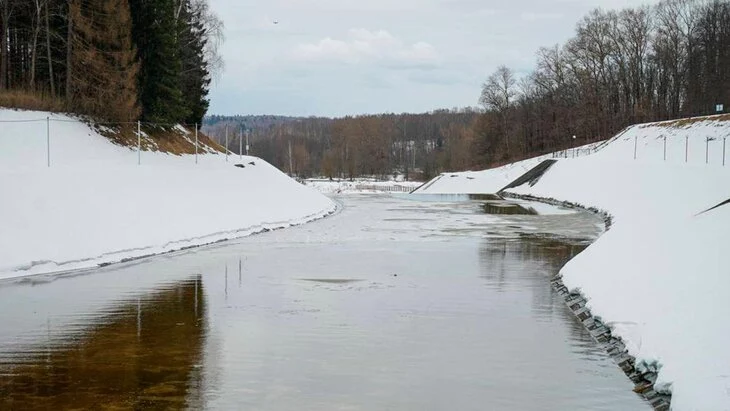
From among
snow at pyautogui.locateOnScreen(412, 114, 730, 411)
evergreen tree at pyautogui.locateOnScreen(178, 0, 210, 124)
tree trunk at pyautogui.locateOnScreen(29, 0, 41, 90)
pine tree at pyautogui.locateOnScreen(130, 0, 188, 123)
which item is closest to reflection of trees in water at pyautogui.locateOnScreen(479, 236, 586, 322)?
snow at pyautogui.locateOnScreen(412, 114, 730, 411)

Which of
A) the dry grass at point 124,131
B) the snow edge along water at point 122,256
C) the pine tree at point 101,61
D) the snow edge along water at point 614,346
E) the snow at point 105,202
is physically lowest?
the snow edge along water at point 614,346

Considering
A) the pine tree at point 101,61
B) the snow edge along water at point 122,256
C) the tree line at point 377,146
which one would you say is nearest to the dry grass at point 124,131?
the pine tree at point 101,61

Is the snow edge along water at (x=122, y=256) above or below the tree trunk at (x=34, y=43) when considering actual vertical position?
below

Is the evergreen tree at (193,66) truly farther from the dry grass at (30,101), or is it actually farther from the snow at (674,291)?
the snow at (674,291)

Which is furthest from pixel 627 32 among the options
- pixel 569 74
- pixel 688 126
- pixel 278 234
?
pixel 278 234

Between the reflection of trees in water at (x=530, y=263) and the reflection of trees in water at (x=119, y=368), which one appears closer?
the reflection of trees in water at (x=119, y=368)

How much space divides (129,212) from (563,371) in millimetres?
15892

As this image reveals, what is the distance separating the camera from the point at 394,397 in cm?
746

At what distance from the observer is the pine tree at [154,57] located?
1494 inches

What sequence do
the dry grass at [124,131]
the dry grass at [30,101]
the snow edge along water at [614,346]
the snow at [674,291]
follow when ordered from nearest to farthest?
the snow at [674,291] < the snow edge along water at [614,346] < the dry grass at [30,101] < the dry grass at [124,131]

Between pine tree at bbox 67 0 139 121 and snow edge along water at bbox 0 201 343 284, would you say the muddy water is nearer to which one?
snow edge along water at bbox 0 201 343 284

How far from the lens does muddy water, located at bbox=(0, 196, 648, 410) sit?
24.7ft

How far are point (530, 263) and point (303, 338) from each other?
972 centimetres

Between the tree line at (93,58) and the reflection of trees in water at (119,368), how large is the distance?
71.3 ft
